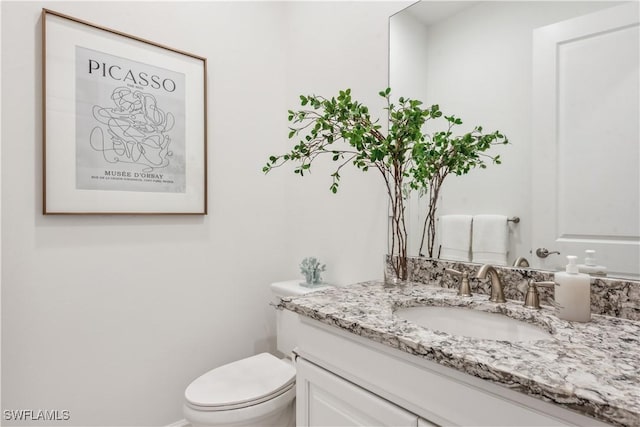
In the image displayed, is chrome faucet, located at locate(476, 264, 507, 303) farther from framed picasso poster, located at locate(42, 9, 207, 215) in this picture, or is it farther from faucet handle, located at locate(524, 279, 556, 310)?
framed picasso poster, located at locate(42, 9, 207, 215)

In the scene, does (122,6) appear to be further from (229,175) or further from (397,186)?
(397,186)

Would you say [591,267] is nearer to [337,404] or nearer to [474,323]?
[474,323]

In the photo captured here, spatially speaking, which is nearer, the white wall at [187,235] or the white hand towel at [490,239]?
the white hand towel at [490,239]

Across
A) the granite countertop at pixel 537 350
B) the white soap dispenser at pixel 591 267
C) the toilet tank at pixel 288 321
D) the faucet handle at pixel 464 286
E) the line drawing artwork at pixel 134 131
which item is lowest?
the toilet tank at pixel 288 321

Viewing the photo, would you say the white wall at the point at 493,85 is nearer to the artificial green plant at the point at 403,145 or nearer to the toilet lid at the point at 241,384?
the artificial green plant at the point at 403,145

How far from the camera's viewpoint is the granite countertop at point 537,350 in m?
0.50

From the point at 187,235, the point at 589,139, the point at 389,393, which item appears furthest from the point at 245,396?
the point at 589,139

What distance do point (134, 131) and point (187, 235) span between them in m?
0.51

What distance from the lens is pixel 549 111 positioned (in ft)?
3.32

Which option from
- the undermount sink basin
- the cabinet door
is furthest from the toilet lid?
the undermount sink basin

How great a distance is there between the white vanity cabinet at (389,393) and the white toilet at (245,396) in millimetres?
254

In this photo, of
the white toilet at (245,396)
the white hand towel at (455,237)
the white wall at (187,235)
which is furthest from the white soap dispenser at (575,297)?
the white toilet at (245,396)

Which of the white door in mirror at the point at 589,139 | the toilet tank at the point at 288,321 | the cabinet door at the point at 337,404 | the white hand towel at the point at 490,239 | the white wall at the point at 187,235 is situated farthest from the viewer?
the toilet tank at the point at 288,321

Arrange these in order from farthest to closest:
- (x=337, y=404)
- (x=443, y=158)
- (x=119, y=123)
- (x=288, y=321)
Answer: (x=288, y=321) < (x=119, y=123) < (x=443, y=158) < (x=337, y=404)
